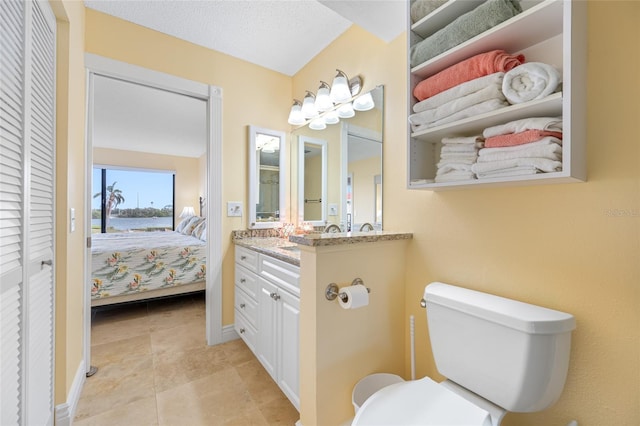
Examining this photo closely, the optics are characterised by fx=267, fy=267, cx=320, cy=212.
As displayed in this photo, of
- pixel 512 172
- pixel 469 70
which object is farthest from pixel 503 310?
pixel 469 70

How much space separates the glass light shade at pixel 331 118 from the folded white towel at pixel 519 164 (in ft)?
3.99

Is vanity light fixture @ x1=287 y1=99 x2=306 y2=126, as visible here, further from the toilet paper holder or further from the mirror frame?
the toilet paper holder

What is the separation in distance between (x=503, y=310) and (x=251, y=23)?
2.19 metres

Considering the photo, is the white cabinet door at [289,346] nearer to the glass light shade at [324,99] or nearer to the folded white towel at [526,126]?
the folded white towel at [526,126]

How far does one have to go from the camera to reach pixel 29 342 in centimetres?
98

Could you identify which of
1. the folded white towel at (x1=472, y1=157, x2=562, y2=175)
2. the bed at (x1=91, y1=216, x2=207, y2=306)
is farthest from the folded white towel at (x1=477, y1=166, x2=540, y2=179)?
the bed at (x1=91, y1=216, x2=207, y2=306)

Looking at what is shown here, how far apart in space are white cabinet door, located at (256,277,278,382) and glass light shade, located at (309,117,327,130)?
1259 millimetres

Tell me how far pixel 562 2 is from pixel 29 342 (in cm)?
210

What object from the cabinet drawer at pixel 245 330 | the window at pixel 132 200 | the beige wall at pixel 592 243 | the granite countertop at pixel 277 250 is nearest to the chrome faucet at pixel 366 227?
the granite countertop at pixel 277 250

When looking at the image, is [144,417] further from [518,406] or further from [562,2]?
[562,2]

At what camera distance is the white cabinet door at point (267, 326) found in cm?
157

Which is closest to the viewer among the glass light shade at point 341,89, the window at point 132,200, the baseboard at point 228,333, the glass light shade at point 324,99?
the glass light shade at point 341,89

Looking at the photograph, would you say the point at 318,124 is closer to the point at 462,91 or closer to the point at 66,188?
the point at 462,91

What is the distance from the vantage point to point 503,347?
2.86 feet
